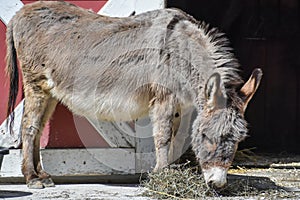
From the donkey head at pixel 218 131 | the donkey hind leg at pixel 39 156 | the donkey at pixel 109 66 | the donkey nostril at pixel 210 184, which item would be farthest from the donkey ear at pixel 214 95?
the donkey hind leg at pixel 39 156

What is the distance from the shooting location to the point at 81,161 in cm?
546

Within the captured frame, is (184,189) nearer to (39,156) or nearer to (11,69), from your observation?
(39,156)

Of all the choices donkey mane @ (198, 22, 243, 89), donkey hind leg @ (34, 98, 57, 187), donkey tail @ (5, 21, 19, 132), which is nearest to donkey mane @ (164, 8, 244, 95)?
donkey mane @ (198, 22, 243, 89)

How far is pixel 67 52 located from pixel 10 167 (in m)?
1.09

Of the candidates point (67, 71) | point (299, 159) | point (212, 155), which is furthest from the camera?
point (299, 159)

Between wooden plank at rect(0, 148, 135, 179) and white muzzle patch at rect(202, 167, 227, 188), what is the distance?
1112mm

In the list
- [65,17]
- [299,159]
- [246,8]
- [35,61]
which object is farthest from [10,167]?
[246,8]

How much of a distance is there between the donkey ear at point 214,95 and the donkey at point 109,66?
0.12 meters

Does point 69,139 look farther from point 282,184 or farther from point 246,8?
point 246,8

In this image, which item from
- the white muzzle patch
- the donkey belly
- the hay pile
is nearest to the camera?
the white muzzle patch

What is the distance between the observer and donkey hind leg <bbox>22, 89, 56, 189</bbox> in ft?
16.8

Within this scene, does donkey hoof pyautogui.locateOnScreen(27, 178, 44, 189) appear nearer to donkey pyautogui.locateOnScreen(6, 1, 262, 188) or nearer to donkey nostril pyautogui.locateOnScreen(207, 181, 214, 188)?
donkey pyautogui.locateOnScreen(6, 1, 262, 188)

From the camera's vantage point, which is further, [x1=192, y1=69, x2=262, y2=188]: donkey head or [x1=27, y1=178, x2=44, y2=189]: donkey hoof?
[x1=27, y1=178, x2=44, y2=189]: donkey hoof

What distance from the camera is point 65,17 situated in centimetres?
527
